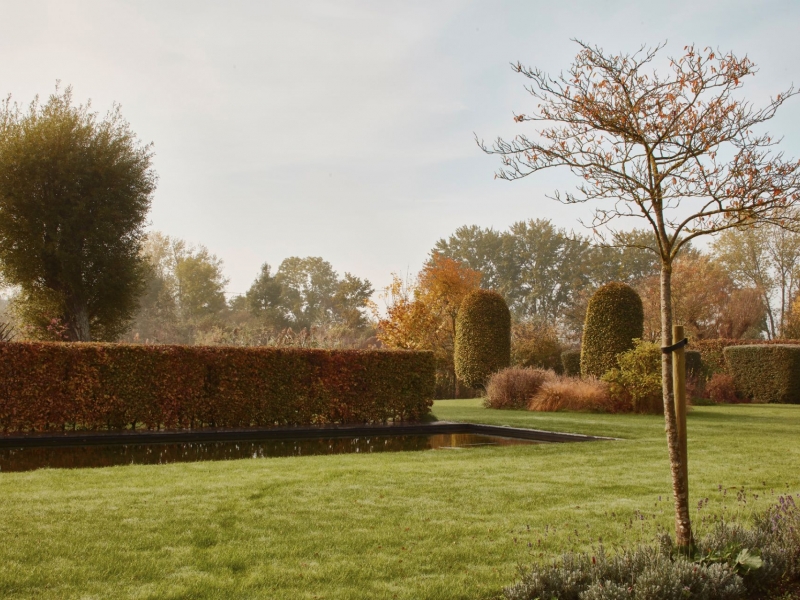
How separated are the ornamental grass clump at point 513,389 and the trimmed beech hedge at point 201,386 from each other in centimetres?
399

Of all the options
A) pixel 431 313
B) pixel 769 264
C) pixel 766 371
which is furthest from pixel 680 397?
pixel 769 264

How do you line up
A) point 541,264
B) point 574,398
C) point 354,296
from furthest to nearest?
point 541,264, point 354,296, point 574,398

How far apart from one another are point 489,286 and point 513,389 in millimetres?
33135

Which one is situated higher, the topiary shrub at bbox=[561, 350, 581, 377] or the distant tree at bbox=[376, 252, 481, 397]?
the distant tree at bbox=[376, 252, 481, 397]

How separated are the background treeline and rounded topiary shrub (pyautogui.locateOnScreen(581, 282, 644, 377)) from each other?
7.03 m

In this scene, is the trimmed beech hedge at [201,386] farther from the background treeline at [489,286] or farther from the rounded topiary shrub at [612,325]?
the background treeline at [489,286]

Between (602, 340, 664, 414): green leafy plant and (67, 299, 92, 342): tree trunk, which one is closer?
(602, 340, 664, 414): green leafy plant

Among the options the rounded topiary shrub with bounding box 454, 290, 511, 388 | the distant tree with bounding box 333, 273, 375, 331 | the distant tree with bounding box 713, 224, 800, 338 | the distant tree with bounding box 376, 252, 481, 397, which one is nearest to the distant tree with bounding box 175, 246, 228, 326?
the distant tree with bounding box 333, 273, 375, 331

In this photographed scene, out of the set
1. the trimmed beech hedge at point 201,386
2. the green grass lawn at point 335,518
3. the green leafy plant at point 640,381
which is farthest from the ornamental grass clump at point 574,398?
the green grass lawn at point 335,518

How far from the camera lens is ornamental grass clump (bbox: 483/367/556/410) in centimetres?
1661

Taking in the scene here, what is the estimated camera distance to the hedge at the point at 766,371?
770 inches

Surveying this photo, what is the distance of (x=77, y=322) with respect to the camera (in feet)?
56.3

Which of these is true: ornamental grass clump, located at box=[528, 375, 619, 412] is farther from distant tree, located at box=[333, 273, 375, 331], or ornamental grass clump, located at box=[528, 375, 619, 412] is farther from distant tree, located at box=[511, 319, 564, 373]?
distant tree, located at box=[333, 273, 375, 331]

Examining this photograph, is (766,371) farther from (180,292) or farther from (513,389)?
(180,292)
